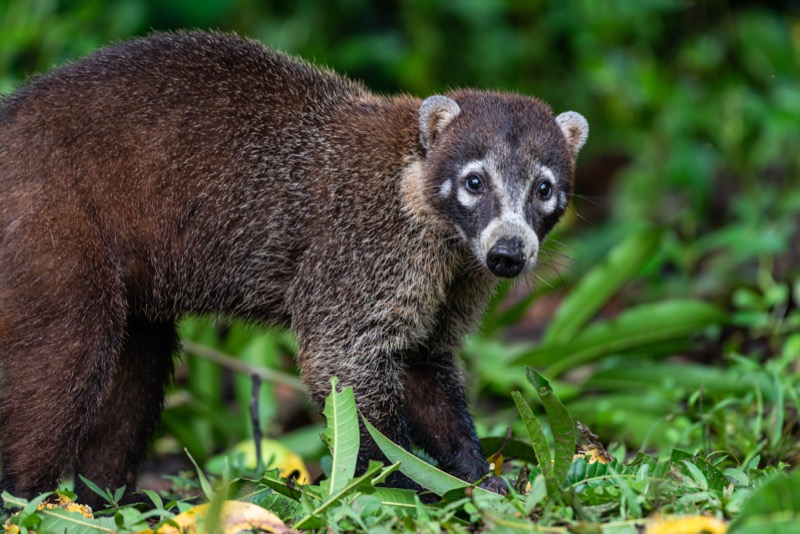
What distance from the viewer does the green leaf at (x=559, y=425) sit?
446 cm

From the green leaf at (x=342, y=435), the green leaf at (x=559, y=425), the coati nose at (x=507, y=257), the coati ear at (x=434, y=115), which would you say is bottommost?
the green leaf at (x=342, y=435)

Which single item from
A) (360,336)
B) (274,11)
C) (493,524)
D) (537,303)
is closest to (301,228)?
(360,336)

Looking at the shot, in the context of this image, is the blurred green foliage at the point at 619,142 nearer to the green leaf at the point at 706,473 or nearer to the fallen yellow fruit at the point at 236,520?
the green leaf at the point at 706,473

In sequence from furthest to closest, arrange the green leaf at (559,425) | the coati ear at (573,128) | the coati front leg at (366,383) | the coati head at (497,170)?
the coati ear at (573,128) → the coati front leg at (366,383) → the coati head at (497,170) → the green leaf at (559,425)

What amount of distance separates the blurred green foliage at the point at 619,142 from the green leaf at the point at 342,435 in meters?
2.96

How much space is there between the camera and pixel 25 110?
5.43m

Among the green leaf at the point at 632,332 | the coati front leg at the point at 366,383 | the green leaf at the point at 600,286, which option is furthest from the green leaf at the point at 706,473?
the green leaf at the point at 600,286

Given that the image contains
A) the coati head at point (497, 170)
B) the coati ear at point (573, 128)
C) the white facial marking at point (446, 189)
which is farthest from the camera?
the coati ear at point (573, 128)

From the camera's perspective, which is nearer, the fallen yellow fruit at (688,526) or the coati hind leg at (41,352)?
the fallen yellow fruit at (688,526)

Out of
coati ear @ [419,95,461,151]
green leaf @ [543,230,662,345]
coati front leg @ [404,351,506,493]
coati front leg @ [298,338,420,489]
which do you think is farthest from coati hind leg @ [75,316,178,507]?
green leaf @ [543,230,662,345]

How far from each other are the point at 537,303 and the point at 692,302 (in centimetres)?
335

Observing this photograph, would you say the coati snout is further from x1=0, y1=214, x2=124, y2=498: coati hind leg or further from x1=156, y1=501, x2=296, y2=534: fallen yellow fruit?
x1=0, y1=214, x2=124, y2=498: coati hind leg

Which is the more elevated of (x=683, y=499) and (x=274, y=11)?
(x=274, y=11)

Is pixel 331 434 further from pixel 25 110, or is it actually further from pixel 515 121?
pixel 25 110
